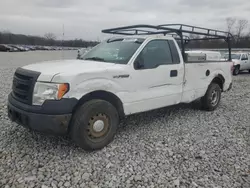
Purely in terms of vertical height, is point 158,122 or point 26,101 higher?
point 26,101

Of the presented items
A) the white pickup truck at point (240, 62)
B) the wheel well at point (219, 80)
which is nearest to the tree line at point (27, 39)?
the white pickup truck at point (240, 62)

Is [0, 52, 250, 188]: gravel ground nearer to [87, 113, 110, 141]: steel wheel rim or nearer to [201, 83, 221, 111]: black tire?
[87, 113, 110, 141]: steel wheel rim

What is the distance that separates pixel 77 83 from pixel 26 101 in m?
0.79

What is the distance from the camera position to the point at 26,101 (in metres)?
3.38

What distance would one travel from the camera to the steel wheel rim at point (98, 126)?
3547 mm

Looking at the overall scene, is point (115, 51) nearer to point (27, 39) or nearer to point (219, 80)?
point (219, 80)

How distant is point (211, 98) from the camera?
5984 millimetres

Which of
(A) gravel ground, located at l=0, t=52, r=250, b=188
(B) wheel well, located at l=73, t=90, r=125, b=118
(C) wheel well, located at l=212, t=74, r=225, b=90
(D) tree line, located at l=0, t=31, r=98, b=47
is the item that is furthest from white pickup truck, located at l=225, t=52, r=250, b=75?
(D) tree line, located at l=0, t=31, r=98, b=47

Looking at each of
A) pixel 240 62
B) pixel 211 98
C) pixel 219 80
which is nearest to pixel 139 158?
pixel 211 98

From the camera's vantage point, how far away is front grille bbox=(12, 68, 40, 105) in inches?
131

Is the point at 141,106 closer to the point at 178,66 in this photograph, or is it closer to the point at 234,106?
the point at 178,66

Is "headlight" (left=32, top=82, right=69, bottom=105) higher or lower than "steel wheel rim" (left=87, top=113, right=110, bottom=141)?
higher

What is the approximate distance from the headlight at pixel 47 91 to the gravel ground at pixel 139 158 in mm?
863

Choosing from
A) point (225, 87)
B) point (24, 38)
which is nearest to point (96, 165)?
point (225, 87)
